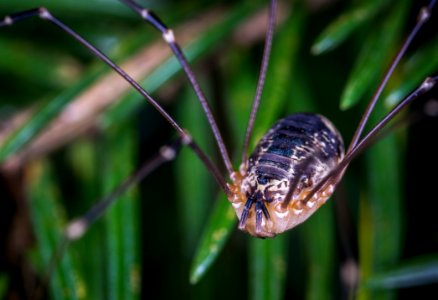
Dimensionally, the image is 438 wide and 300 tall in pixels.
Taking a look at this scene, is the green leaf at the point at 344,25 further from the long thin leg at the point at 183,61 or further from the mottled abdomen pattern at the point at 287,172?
the long thin leg at the point at 183,61

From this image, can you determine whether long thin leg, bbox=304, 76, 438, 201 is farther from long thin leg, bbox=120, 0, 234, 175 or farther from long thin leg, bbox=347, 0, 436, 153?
long thin leg, bbox=120, 0, 234, 175

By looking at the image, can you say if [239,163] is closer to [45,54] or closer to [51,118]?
[51,118]

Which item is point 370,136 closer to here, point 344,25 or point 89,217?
point 344,25

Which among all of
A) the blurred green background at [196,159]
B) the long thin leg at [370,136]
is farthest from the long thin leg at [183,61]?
the long thin leg at [370,136]

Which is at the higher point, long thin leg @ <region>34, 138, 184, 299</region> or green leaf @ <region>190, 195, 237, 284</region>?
long thin leg @ <region>34, 138, 184, 299</region>

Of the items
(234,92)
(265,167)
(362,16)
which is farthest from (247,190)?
(362,16)

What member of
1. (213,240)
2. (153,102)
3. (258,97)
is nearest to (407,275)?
(213,240)

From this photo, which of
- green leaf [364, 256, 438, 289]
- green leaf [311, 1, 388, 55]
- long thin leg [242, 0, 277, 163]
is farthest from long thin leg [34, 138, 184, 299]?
green leaf [364, 256, 438, 289]
